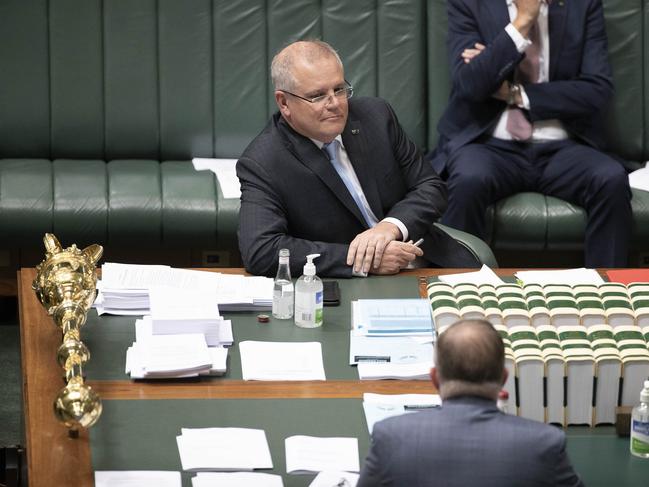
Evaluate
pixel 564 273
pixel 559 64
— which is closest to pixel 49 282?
pixel 564 273

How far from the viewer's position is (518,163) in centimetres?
504

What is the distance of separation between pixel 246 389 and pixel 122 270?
2.56ft

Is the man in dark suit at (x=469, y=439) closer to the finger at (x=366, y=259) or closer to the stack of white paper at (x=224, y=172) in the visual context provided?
the finger at (x=366, y=259)

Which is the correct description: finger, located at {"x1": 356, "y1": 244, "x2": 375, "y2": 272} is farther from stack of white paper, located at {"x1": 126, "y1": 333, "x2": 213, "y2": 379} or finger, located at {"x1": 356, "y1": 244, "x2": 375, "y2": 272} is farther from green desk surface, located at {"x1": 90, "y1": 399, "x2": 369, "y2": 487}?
green desk surface, located at {"x1": 90, "y1": 399, "x2": 369, "y2": 487}

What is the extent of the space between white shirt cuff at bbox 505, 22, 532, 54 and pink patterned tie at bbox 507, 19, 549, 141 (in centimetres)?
19

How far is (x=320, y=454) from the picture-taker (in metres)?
2.49

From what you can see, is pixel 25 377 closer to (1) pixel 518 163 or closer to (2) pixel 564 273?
(2) pixel 564 273

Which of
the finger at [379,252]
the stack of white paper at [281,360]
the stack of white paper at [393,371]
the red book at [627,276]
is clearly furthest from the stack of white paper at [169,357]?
the red book at [627,276]

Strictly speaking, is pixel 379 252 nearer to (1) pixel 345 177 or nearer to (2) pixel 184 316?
(1) pixel 345 177

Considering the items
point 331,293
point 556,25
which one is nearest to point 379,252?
point 331,293

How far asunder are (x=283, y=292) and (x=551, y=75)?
7.76ft

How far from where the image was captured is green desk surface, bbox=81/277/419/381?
293cm

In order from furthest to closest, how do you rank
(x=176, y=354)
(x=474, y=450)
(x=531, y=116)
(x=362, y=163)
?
(x=531, y=116) → (x=362, y=163) → (x=176, y=354) → (x=474, y=450)

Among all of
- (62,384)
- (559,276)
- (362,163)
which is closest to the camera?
(62,384)
